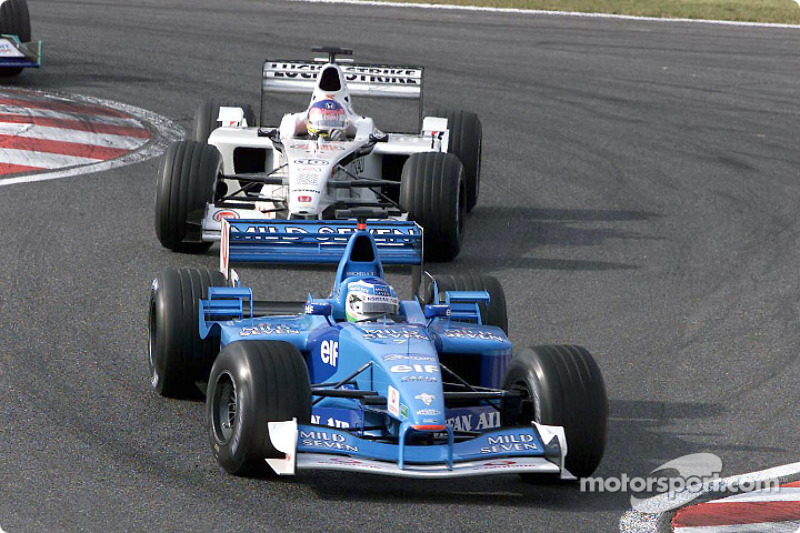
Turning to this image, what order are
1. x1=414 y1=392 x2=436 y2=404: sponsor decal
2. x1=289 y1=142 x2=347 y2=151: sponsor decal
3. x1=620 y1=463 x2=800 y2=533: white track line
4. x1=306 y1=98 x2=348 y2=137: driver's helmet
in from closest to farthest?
1. x1=620 y1=463 x2=800 y2=533: white track line
2. x1=414 y1=392 x2=436 y2=404: sponsor decal
3. x1=289 y1=142 x2=347 y2=151: sponsor decal
4. x1=306 y1=98 x2=348 y2=137: driver's helmet

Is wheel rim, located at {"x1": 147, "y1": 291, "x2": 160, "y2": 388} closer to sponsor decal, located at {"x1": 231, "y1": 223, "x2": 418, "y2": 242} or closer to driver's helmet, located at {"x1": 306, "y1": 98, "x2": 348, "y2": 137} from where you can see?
sponsor decal, located at {"x1": 231, "y1": 223, "x2": 418, "y2": 242}

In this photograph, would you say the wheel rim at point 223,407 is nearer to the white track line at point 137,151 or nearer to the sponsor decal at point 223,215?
the sponsor decal at point 223,215

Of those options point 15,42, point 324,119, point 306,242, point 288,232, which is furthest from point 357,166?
point 15,42

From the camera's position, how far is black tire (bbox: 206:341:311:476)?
703 cm

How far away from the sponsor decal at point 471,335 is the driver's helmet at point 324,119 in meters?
5.47

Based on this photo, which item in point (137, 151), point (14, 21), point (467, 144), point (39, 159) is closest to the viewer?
point (467, 144)

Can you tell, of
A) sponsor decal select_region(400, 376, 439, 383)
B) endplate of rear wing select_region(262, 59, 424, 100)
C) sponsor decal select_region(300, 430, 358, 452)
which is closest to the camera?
sponsor decal select_region(300, 430, 358, 452)

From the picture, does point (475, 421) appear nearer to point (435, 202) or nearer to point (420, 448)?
point (420, 448)

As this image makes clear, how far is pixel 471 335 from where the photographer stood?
8.32 m

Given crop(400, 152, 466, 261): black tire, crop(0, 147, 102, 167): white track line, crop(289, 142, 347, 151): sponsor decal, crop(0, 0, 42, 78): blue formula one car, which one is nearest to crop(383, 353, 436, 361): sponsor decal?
crop(400, 152, 466, 261): black tire

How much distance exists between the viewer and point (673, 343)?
10578 millimetres

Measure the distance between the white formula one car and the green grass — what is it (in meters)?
14.4

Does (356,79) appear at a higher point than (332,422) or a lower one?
higher

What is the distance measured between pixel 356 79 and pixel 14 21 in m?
7.13
